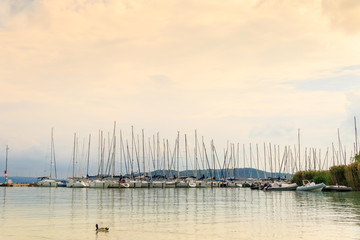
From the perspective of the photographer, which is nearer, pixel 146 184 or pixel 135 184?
pixel 135 184

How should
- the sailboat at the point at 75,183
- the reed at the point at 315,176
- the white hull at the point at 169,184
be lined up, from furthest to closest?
the white hull at the point at 169,184 < the sailboat at the point at 75,183 < the reed at the point at 315,176

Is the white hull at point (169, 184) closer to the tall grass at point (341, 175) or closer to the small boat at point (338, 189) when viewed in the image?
the tall grass at point (341, 175)

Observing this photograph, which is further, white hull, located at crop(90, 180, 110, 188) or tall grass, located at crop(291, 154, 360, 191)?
white hull, located at crop(90, 180, 110, 188)

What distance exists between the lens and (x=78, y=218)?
1535 inches

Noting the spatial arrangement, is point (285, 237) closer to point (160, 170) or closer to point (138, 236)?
point (138, 236)

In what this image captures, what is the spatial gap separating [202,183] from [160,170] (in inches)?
616

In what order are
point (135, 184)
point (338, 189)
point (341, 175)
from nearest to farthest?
point (338, 189), point (341, 175), point (135, 184)

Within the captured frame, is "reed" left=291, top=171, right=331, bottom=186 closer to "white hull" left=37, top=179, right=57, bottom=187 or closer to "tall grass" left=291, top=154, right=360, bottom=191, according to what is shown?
"tall grass" left=291, top=154, right=360, bottom=191

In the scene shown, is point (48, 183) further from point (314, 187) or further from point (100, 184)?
point (314, 187)

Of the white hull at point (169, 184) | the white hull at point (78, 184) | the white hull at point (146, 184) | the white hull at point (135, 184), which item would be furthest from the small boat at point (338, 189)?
the white hull at point (78, 184)

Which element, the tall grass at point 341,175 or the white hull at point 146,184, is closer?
the tall grass at point 341,175

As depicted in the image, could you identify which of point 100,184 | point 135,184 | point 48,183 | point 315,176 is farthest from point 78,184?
point 315,176

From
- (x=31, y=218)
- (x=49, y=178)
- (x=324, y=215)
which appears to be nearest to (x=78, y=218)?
(x=31, y=218)

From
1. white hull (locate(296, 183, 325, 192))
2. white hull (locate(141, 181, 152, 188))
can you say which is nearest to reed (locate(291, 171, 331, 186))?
white hull (locate(296, 183, 325, 192))
